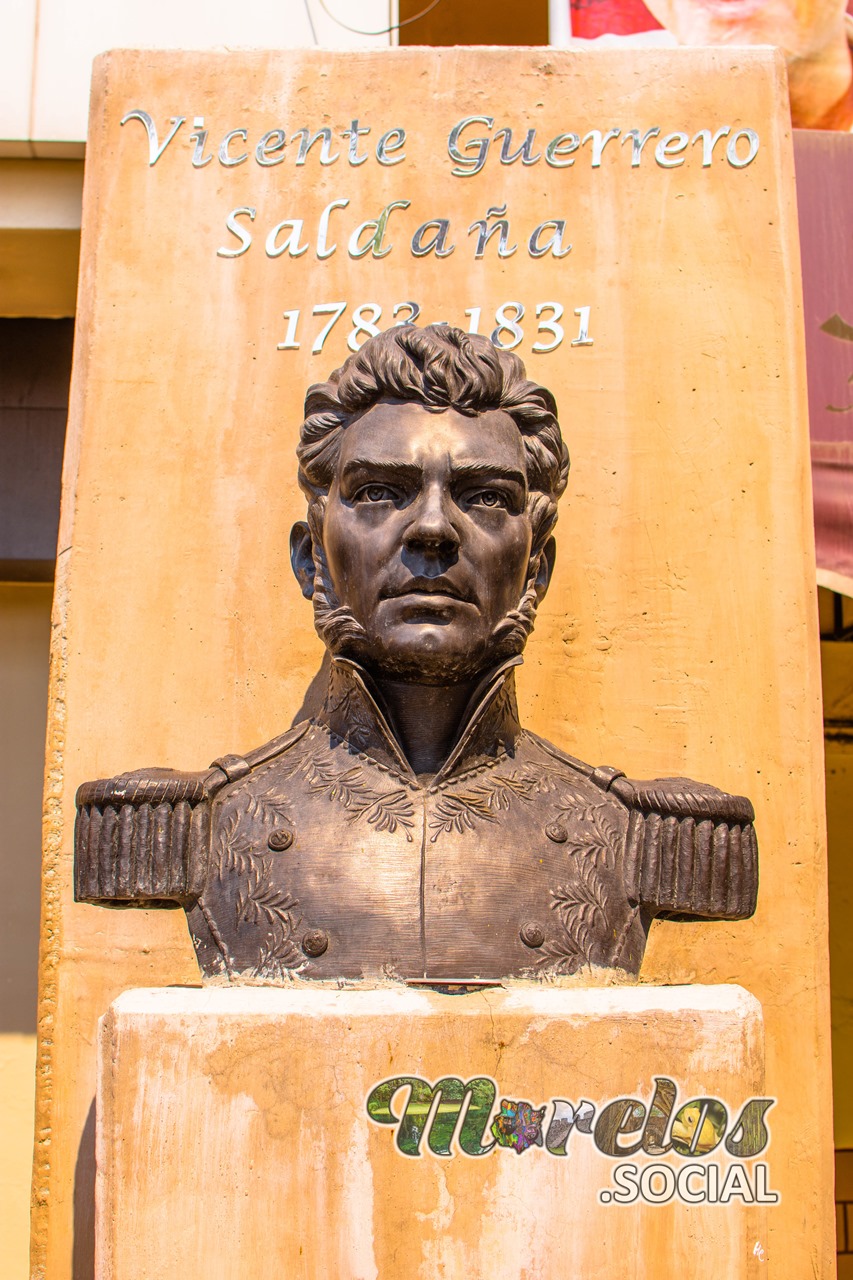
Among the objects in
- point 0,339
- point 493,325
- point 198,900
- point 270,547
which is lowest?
point 198,900

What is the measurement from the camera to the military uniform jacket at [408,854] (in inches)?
123

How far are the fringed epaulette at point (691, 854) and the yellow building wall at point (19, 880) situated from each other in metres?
3.16

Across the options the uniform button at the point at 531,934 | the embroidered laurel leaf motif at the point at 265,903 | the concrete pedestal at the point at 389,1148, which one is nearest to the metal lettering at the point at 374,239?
the embroidered laurel leaf motif at the point at 265,903

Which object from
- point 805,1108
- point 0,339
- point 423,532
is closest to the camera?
point 423,532

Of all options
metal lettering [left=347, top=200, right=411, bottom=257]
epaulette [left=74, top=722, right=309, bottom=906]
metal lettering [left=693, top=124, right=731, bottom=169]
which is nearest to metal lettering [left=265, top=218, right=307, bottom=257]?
metal lettering [left=347, top=200, right=411, bottom=257]

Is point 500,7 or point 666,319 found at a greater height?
point 500,7

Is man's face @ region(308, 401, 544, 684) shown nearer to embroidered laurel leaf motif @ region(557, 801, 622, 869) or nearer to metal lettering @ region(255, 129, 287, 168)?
embroidered laurel leaf motif @ region(557, 801, 622, 869)

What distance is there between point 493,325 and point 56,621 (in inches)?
60.8

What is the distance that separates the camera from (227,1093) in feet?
9.50

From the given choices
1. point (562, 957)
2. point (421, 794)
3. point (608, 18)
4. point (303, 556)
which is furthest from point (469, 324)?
point (562, 957)

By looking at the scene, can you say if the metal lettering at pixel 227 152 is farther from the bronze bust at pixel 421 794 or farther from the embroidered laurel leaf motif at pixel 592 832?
the embroidered laurel leaf motif at pixel 592 832

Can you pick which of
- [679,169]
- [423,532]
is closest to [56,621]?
[423,532]

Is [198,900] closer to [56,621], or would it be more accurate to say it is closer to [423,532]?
[423,532]

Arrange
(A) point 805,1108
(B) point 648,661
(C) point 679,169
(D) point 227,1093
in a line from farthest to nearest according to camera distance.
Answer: (C) point 679,169, (B) point 648,661, (A) point 805,1108, (D) point 227,1093
